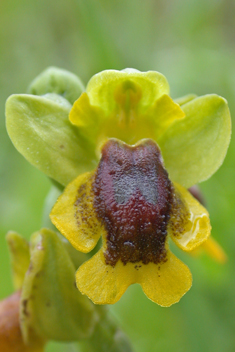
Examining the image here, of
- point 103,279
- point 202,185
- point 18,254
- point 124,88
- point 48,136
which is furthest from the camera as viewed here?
point 202,185

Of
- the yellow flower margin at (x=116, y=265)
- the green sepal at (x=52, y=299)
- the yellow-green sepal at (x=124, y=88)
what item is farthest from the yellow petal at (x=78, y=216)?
the yellow-green sepal at (x=124, y=88)

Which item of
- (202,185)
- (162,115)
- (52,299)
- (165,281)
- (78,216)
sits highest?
(162,115)

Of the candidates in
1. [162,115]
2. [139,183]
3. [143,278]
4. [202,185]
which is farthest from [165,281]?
[202,185]

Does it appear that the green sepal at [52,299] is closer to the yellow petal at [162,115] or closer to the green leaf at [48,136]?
the green leaf at [48,136]

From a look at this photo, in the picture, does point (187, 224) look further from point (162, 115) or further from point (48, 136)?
point (48, 136)

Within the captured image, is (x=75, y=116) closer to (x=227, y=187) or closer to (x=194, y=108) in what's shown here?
(x=194, y=108)

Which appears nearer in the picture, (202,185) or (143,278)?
(143,278)

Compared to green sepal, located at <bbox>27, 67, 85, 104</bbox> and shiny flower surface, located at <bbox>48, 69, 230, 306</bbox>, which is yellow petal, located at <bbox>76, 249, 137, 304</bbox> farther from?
green sepal, located at <bbox>27, 67, 85, 104</bbox>
